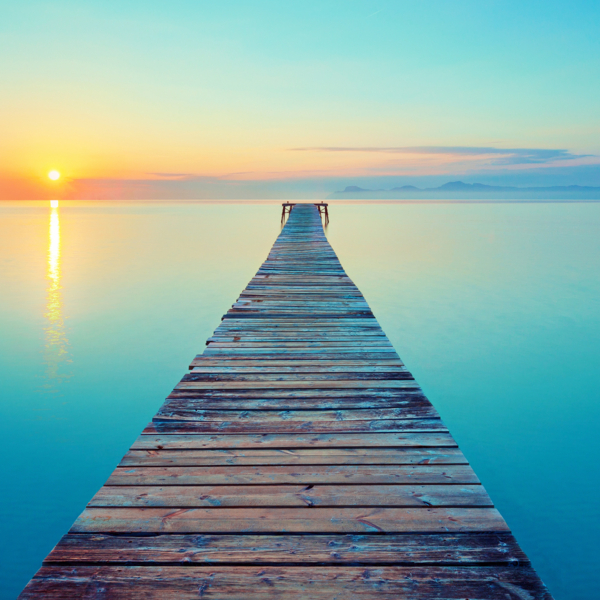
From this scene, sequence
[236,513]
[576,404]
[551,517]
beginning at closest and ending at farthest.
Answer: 1. [236,513]
2. [551,517]
3. [576,404]

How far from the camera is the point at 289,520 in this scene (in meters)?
1.84

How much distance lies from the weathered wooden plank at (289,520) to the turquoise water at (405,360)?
1.98 meters

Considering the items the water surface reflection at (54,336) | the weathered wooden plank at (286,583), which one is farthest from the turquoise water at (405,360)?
the weathered wooden plank at (286,583)

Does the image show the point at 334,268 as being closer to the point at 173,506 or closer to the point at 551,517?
the point at 551,517

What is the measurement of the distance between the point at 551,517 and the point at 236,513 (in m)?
3.23

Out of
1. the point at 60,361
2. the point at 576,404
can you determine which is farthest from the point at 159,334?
the point at 576,404

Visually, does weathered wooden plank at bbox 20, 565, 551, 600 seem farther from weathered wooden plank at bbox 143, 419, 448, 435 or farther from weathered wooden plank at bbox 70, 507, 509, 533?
weathered wooden plank at bbox 143, 419, 448, 435

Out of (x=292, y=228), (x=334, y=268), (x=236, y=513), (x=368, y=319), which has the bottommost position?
(x=236, y=513)

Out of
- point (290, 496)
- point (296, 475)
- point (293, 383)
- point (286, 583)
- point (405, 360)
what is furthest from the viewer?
point (405, 360)

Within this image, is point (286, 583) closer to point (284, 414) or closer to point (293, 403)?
point (284, 414)

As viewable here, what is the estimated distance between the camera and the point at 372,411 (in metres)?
2.74

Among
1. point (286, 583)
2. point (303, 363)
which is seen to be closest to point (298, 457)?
point (286, 583)

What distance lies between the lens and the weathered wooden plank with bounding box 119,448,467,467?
2.23 metres

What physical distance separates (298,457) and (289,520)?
453mm
